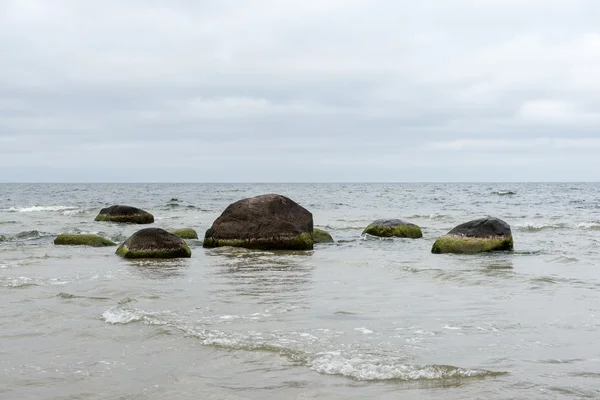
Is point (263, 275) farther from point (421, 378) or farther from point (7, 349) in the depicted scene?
point (421, 378)

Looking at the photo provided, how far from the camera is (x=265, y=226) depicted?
50.1 ft

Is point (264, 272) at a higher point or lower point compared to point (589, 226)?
lower

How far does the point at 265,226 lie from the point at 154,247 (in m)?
3.00

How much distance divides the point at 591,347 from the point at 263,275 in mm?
6045

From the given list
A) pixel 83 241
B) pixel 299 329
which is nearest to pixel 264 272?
pixel 299 329

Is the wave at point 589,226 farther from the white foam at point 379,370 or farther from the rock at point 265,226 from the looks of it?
the white foam at point 379,370

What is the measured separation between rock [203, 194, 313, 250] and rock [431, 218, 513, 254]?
339 centimetres

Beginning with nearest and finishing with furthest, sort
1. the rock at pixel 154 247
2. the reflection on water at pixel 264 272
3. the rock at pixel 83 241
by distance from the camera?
the reflection on water at pixel 264 272, the rock at pixel 154 247, the rock at pixel 83 241

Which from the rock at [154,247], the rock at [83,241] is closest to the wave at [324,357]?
the rock at [154,247]

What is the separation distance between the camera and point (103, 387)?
4715 millimetres

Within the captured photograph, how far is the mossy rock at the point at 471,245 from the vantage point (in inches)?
561

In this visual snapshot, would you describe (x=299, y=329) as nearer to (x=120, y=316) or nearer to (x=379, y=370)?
(x=379, y=370)

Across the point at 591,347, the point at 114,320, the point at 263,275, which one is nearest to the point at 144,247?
the point at 263,275

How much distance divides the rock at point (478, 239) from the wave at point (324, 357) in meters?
8.60
